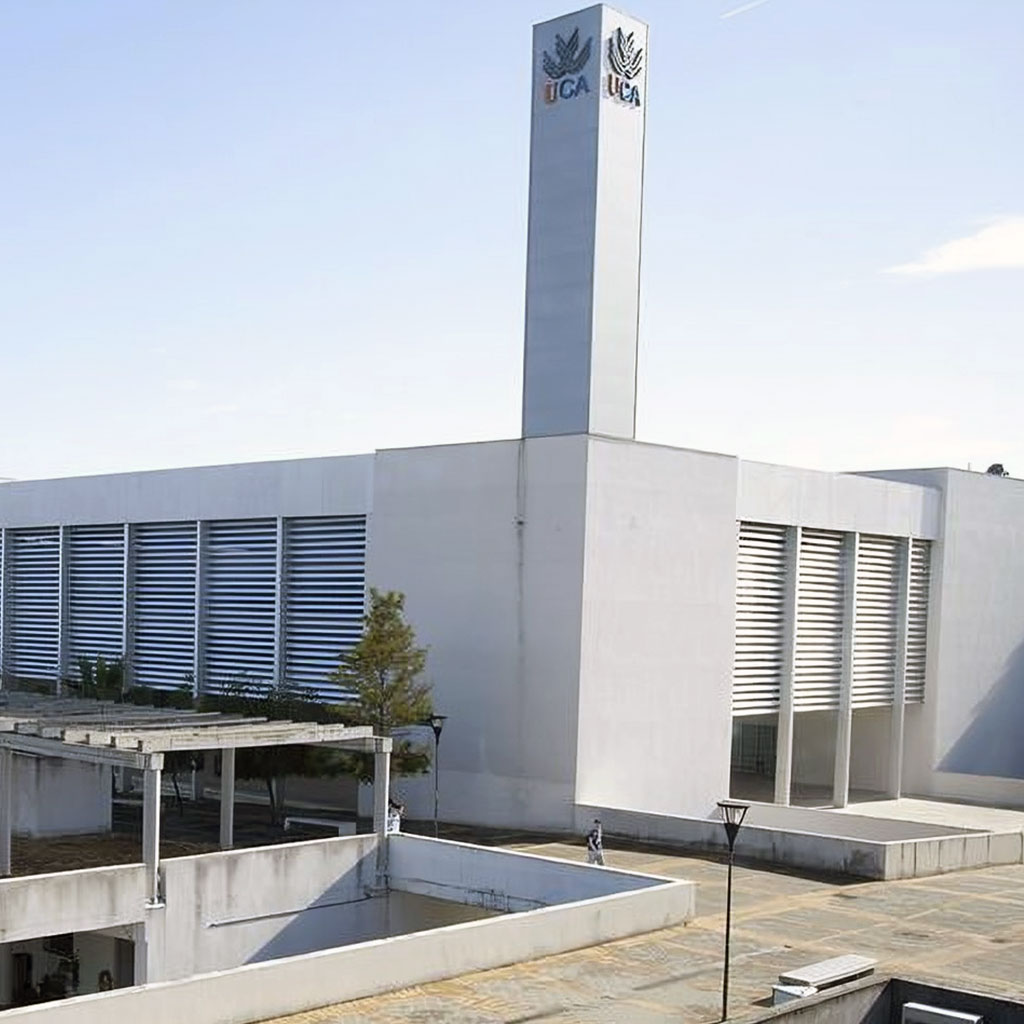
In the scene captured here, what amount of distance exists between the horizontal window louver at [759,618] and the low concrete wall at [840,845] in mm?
6800

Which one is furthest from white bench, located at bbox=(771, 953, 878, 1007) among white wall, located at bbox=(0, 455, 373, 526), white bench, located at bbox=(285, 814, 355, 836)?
white wall, located at bbox=(0, 455, 373, 526)

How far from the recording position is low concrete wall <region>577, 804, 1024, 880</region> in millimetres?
27484

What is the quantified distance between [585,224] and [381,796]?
1398cm

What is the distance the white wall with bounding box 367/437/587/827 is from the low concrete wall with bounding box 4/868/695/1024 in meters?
9.99

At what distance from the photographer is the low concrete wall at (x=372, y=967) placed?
15969mm

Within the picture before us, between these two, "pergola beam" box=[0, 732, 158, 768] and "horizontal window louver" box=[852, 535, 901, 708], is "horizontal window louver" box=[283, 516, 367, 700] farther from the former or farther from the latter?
"horizontal window louver" box=[852, 535, 901, 708]

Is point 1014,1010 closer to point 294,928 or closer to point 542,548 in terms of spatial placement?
point 294,928

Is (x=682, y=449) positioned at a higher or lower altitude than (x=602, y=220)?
lower

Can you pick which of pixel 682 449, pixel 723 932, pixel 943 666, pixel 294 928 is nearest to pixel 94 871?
pixel 294 928

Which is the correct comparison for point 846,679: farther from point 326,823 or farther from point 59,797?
point 59,797

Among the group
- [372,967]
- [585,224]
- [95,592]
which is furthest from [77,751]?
[95,592]

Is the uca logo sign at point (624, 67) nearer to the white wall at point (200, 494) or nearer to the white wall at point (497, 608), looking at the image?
the white wall at point (497, 608)

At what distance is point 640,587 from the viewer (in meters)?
33.8

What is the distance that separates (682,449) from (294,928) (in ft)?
48.4
